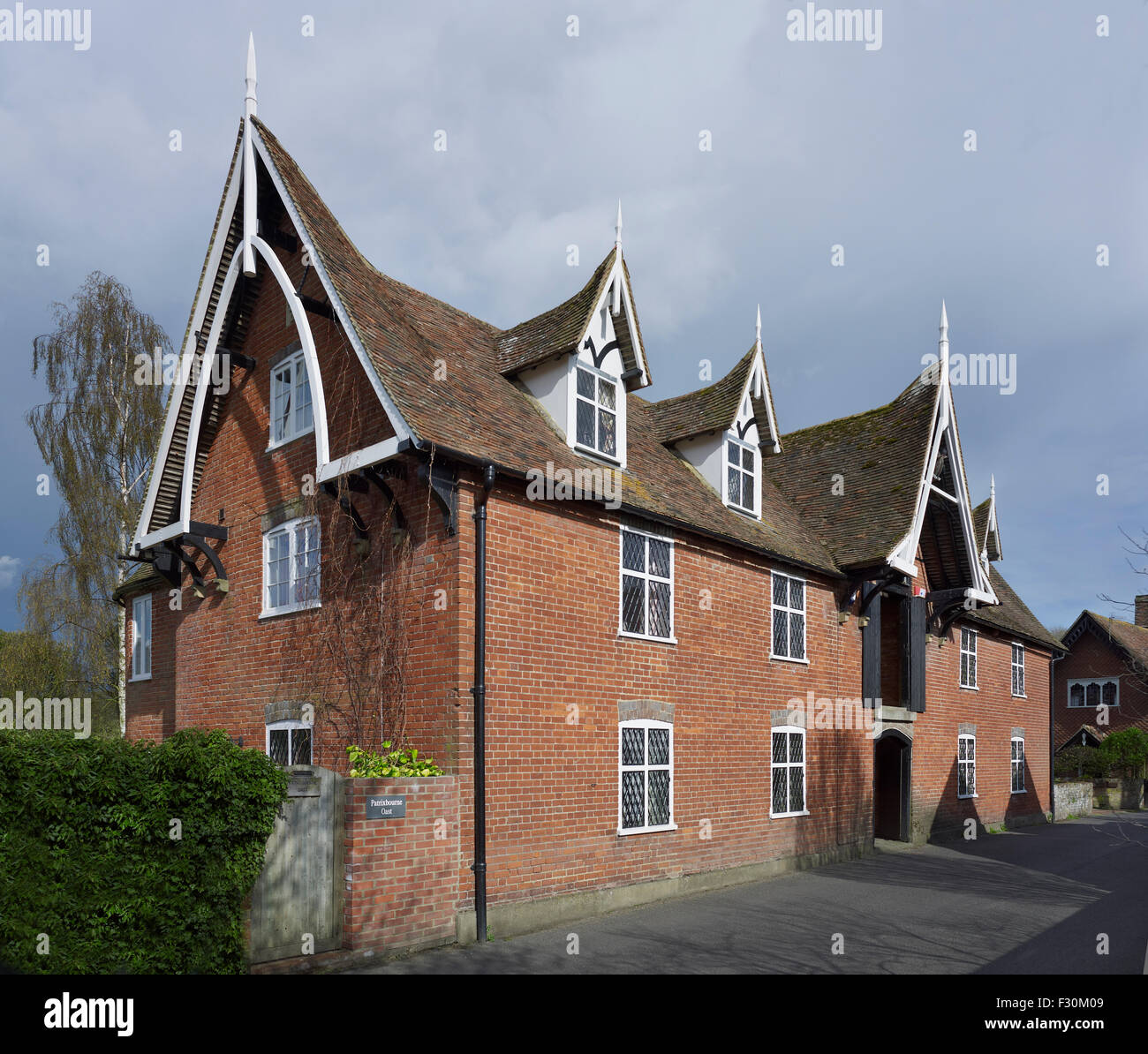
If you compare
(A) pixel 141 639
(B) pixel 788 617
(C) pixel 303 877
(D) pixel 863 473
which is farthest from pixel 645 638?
(A) pixel 141 639

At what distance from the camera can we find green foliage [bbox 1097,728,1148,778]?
37.5m

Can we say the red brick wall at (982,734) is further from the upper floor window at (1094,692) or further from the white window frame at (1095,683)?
the upper floor window at (1094,692)

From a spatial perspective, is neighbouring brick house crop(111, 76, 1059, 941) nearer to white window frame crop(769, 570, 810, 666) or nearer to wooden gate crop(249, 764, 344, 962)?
white window frame crop(769, 570, 810, 666)

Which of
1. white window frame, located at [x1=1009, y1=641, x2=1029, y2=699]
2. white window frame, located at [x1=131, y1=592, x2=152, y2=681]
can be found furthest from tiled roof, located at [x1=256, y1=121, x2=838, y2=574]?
white window frame, located at [x1=1009, y1=641, x2=1029, y2=699]

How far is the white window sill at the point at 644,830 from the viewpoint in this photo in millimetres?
12953

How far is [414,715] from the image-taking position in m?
11.3

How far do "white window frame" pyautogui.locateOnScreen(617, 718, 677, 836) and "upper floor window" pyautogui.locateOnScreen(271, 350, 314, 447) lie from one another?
620 cm

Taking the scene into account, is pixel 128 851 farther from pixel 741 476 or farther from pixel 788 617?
pixel 741 476

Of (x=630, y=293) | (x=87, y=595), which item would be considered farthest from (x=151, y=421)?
(x=630, y=293)

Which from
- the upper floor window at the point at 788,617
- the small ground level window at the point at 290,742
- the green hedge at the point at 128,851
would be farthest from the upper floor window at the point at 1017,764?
the green hedge at the point at 128,851

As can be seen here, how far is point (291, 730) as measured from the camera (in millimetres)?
13344

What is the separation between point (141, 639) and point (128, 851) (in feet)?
40.8

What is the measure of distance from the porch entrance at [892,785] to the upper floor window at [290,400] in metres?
13.8

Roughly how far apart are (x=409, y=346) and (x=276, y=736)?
586cm
